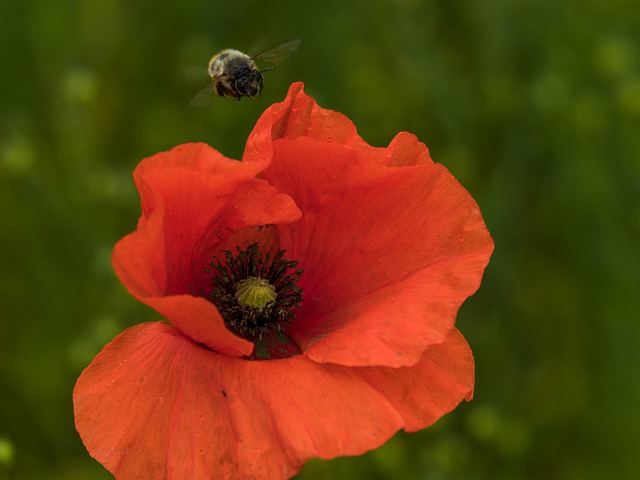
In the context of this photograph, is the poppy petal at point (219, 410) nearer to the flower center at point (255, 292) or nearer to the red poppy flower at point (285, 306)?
the red poppy flower at point (285, 306)

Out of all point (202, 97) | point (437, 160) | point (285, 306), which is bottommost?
point (437, 160)

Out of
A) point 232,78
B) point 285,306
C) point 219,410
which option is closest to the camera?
point 219,410

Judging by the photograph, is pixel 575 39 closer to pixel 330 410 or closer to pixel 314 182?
pixel 314 182

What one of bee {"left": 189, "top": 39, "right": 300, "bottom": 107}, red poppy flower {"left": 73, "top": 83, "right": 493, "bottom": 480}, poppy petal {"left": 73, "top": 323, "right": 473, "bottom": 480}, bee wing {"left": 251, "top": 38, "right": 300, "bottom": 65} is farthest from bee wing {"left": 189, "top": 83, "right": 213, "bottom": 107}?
poppy petal {"left": 73, "top": 323, "right": 473, "bottom": 480}

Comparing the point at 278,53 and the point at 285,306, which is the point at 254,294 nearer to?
the point at 285,306

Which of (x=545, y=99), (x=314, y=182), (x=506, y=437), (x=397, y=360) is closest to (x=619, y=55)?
(x=545, y=99)

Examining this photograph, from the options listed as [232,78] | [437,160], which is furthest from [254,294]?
Result: [437,160]

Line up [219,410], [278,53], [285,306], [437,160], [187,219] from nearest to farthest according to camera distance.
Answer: [219,410]
[187,219]
[285,306]
[278,53]
[437,160]
